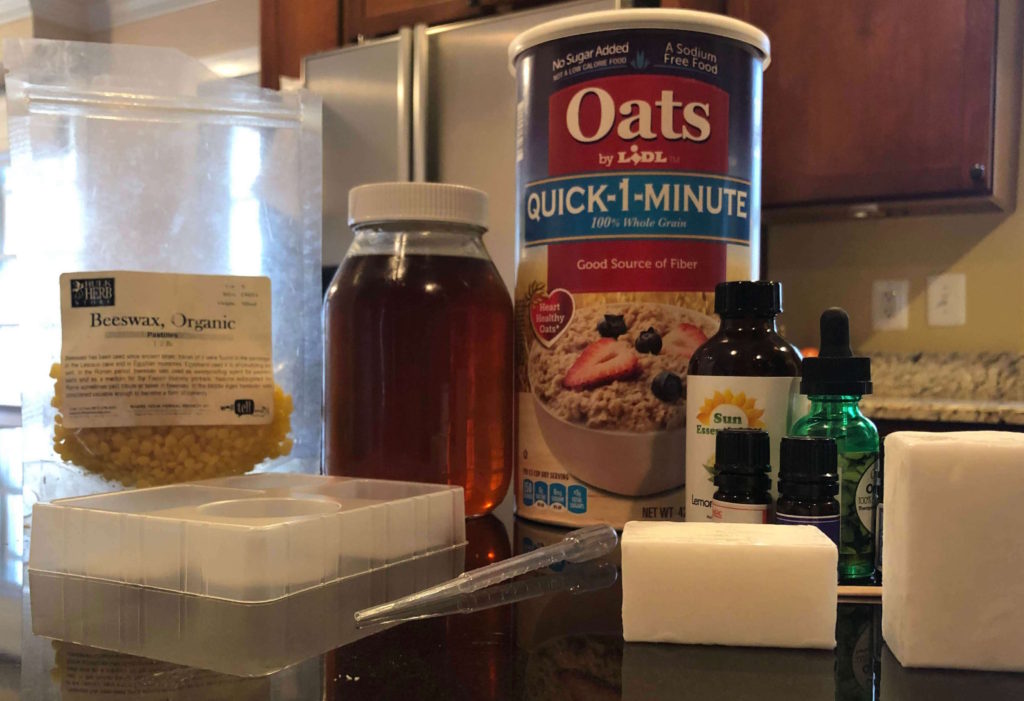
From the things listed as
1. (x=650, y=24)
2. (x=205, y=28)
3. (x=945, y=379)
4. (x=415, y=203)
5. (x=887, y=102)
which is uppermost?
(x=205, y=28)

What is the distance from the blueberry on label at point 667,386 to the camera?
0.59 metres

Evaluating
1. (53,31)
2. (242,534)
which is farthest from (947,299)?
(53,31)

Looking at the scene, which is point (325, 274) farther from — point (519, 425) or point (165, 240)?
point (519, 425)

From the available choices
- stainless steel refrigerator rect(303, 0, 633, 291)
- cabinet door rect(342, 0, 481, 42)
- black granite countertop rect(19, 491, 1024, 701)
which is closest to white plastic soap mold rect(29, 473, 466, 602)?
black granite countertop rect(19, 491, 1024, 701)

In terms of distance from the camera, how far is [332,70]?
202cm

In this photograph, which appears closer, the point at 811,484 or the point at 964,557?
the point at 964,557

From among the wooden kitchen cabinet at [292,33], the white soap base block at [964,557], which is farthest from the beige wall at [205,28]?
the white soap base block at [964,557]

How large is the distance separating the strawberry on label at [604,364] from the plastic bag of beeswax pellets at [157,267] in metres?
0.26

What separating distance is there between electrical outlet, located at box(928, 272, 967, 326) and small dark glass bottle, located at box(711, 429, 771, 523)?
178 centimetres

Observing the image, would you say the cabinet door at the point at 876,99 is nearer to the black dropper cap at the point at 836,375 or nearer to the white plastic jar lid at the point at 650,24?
the white plastic jar lid at the point at 650,24

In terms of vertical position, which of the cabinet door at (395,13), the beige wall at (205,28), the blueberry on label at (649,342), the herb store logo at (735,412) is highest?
the beige wall at (205,28)

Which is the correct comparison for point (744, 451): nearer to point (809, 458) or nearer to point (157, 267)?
point (809, 458)

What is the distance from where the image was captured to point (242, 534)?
38cm

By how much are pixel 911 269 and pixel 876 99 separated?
0.51 metres
